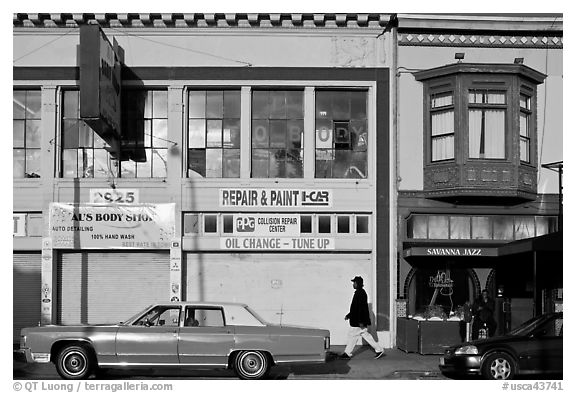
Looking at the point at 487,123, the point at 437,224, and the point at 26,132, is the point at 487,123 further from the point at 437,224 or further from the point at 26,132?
the point at 26,132

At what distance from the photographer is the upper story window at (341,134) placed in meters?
20.4

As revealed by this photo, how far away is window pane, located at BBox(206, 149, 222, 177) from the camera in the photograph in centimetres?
2038

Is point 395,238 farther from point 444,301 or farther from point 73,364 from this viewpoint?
point 73,364

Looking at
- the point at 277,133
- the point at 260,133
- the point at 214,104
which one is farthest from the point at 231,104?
the point at 277,133

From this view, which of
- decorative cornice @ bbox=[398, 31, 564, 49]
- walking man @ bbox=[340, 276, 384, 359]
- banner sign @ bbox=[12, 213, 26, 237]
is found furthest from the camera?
decorative cornice @ bbox=[398, 31, 564, 49]

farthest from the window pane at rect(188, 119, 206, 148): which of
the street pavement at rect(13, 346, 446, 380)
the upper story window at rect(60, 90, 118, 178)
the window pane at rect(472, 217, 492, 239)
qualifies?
the window pane at rect(472, 217, 492, 239)

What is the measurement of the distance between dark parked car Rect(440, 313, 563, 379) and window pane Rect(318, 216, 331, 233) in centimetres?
625

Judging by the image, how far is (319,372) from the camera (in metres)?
15.8

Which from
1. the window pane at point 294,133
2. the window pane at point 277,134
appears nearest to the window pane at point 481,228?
the window pane at point 294,133

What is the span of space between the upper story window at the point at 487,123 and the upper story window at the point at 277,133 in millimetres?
4314

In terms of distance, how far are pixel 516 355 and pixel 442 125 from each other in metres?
7.40

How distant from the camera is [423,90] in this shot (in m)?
20.2

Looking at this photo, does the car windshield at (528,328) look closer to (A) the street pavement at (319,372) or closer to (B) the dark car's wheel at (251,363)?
(A) the street pavement at (319,372)

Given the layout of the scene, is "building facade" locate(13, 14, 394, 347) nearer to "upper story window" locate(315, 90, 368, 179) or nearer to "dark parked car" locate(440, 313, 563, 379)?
"upper story window" locate(315, 90, 368, 179)
